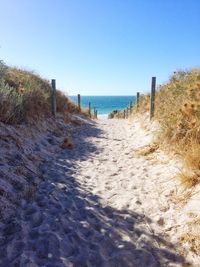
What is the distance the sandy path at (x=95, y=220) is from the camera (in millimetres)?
3668

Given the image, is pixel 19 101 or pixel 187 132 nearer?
pixel 187 132

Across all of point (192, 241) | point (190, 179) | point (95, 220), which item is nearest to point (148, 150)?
point (190, 179)

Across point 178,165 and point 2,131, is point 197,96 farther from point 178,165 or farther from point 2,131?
point 2,131

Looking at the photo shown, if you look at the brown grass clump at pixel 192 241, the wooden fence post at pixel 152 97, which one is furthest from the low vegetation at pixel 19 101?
the brown grass clump at pixel 192 241

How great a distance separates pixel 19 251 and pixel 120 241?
123 centimetres

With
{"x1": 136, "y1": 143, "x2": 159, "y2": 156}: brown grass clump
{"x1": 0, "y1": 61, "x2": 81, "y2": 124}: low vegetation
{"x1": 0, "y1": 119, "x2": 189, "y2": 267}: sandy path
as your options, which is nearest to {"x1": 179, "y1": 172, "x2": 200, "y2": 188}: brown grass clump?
{"x1": 0, "y1": 119, "x2": 189, "y2": 267}: sandy path

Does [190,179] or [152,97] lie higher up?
[152,97]

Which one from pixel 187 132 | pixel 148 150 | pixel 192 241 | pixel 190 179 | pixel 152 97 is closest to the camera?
pixel 192 241

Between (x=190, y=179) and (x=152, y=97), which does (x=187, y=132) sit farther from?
(x=152, y=97)

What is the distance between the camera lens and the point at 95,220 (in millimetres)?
4582

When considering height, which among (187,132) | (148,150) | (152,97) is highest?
(152,97)

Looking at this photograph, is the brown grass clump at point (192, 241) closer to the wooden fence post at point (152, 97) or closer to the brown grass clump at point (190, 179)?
the brown grass clump at point (190, 179)

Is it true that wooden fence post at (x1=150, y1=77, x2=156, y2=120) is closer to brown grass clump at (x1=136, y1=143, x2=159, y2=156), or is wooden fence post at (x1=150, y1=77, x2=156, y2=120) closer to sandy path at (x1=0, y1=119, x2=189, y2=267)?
brown grass clump at (x1=136, y1=143, x2=159, y2=156)

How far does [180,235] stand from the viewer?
4039 mm
